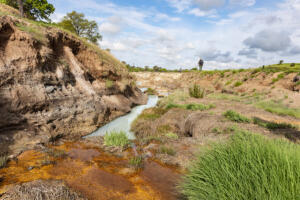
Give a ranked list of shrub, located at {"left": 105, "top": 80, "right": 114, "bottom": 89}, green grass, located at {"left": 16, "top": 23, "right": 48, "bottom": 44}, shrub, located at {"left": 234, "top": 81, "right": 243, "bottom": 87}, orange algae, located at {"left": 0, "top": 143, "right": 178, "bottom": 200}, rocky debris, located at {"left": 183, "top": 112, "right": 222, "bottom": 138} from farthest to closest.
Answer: shrub, located at {"left": 234, "top": 81, "right": 243, "bottom": 87}
shrub, located at {"left": 105, "top": 80, "right": 114, "bottom": 89}
green grass, located at {"left": 16, "top": 23, "right": 48, "bottom": 44}
rocky debris, located at {"left": 183, "top": 112, "right": 222, "bottom": 138}
orange algae, located at {"left": 0, "top": 143, "right": 178, "bottom": 200}

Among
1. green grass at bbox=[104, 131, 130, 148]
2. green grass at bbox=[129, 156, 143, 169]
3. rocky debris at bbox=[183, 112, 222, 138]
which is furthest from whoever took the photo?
rocky debris at bbox=[183, 112, 222, 138]

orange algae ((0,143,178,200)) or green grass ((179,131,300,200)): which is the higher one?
green grass ((179,131,300,200))

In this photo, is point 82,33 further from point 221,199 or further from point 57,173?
point 221,199

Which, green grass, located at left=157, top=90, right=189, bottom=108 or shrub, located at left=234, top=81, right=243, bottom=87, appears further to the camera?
shrub, located at left=234, top=81, right=243, bottom=87

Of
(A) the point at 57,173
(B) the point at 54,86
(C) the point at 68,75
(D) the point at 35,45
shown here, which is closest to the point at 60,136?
(B) the point at 54,86

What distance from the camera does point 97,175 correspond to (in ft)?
15.7

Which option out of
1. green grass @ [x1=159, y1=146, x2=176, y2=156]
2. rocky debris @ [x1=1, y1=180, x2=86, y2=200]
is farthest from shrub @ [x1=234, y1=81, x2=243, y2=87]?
rocky debris @ [x1=1, y1=180, x2=86, y2=200]

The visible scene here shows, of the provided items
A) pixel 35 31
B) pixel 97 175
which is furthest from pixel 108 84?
pixel 97 175

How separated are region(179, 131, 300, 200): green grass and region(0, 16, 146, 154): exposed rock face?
24.8 feet

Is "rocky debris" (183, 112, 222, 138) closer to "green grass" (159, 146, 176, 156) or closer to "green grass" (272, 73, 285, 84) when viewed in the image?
"green grass" (159, 146, 176, 156)

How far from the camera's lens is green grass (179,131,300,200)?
1.87m

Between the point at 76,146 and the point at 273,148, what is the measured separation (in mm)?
7814

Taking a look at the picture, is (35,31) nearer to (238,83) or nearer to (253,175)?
(253,175)

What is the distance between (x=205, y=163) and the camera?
9.56 feet
